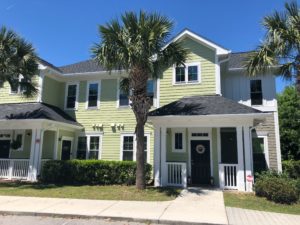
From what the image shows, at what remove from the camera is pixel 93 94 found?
19.2 metres

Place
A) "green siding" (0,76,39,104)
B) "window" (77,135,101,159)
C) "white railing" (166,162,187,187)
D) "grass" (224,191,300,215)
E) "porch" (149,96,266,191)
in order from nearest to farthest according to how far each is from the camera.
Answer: "grass" (224,191,300,215) < "porch" (149,96,266,191) < "white railing" (166,162,187,187) < "window" (77,135,101,159) < "green siding" (0,76,39,104)

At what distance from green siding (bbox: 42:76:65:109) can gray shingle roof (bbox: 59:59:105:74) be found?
1112 mm

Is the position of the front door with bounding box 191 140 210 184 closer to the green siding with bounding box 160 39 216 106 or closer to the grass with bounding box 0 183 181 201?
the grass with bounding box 0 183 181 201

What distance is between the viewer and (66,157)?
60.7 feet

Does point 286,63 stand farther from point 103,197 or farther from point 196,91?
point 103,197

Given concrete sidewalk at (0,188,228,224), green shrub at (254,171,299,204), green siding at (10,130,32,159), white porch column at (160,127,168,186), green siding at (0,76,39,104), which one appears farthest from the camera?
green siding at (0,76,39,104)

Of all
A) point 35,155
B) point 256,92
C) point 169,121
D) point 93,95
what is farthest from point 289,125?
point 35,155

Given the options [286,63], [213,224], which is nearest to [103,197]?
[213,224]

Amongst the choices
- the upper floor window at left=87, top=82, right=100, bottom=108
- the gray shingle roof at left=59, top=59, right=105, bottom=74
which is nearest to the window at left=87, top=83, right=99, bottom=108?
the upper floor window at left=87, top=82, right=100, bottom=108

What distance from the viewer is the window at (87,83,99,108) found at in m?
19.0

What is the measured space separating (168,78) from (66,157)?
8.25 m

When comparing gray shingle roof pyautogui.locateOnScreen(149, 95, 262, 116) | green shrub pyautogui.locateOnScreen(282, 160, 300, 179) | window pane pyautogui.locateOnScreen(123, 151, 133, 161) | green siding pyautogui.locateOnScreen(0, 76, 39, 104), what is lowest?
green shrub pyautogui.locateOnScreen(282, 160, 300, 179)

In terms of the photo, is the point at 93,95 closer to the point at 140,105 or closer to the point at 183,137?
the point at 183,137

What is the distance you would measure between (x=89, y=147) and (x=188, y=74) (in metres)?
7.74
